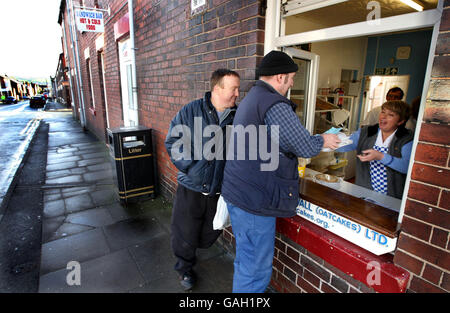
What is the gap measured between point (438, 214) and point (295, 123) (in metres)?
0.87

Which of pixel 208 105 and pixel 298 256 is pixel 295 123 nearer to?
pixel 208 105

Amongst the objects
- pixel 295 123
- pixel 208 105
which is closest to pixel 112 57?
pixel 208 105

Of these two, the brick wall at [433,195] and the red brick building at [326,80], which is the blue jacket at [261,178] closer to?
the red brick building at [326,80]

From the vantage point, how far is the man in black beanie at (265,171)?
1.60 m

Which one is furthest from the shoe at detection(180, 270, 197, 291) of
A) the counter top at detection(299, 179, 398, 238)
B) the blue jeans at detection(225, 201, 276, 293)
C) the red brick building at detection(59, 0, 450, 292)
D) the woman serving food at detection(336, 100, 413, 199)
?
the woman serving food at detection(336, 100, 413, 199)

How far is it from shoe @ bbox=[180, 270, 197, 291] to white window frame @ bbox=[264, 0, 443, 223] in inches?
74.4

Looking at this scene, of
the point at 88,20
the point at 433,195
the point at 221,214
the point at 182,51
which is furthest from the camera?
the point at 88,20

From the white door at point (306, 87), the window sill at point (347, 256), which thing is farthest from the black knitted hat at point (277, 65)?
the window sill at point (347, 256)

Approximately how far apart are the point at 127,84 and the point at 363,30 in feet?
17.4

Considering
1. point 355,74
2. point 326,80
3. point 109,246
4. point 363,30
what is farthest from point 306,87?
point 355,74

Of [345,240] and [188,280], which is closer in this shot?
[345,240]

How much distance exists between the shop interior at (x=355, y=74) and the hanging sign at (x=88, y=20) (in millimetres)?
5103

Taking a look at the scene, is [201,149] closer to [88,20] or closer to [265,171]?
[265,171]

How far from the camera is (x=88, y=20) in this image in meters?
6.04
